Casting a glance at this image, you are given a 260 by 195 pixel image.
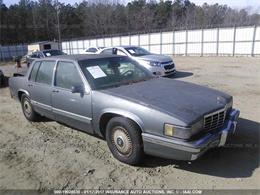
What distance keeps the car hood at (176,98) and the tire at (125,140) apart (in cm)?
37

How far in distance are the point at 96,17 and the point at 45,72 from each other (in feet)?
210

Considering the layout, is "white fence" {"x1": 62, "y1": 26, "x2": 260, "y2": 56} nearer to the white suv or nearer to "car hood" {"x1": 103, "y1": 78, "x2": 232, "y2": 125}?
the white suv

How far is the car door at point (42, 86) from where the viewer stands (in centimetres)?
523

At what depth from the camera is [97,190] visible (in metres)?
3.36

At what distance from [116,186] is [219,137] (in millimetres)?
1510

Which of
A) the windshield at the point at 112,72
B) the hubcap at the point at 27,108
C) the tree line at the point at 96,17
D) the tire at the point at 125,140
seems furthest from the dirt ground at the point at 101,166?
the tree line at the point at 96,17

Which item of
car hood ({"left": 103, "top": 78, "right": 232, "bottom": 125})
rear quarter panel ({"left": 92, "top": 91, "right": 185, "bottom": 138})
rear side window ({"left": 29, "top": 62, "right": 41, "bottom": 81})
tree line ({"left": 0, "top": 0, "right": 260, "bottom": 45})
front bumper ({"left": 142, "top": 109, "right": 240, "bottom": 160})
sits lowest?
front bumper ({"left": 142, "top": 109, "right": 240, "bottom": 160})

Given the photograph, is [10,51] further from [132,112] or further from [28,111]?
[132,112]

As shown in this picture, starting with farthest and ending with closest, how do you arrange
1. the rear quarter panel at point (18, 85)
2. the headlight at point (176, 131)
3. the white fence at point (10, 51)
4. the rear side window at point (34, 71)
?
the white fence at point (10, 51), the rear quarter panel at point (18, 85), the rear side window at point (34, 71), the headlight at point (176, 131)

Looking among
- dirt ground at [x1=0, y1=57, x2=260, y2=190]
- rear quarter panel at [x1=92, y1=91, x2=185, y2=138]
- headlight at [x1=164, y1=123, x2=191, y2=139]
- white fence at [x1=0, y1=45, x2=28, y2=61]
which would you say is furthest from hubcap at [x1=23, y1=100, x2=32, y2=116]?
white fence at [x1=0, y1=45, x2=28, y2=61]

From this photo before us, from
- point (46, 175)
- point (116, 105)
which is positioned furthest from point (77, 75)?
point (46, 175)

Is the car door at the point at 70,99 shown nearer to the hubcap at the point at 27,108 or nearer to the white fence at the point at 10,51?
the hubcap at the point at 27,108

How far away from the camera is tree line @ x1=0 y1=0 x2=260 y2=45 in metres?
61.4

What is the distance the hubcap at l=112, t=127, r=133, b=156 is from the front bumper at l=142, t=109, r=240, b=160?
319 millimetres
